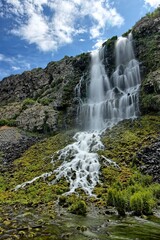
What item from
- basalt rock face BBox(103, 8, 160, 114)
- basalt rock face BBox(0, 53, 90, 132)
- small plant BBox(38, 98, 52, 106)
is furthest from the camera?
small plant BBox(38, 98, 52, 106)

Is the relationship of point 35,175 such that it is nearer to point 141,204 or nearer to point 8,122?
point 141,204

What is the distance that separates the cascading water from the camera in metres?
27.2

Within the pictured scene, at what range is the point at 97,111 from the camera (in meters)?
46.9

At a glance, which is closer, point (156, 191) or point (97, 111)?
point (156, 191)

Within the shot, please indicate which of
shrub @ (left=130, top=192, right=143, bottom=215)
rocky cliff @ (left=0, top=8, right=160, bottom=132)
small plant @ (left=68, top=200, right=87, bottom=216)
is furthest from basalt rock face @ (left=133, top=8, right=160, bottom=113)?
small plant @ (left=68, top=200, right=87, bottom=216)

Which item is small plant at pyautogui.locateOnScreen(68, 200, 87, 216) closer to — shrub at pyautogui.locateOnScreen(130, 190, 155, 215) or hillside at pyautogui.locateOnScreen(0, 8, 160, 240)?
hillside at pyautogui.locateOnScreen(0, 8, 160, 240)

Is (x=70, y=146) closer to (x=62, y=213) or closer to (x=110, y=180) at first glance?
(x=110, y=180)

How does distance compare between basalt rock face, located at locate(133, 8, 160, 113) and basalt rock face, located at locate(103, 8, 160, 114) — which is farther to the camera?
basalt rock face, located at locate(103, 8, 160, 114)

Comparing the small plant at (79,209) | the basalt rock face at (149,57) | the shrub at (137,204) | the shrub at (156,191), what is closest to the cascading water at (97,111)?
the basalt rock face at (149,57)

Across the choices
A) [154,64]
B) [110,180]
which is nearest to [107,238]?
[110,180]

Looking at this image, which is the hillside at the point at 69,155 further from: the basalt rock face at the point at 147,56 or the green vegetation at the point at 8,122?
the basalt rock face at the point at 147,56

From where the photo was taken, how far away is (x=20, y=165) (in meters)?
34.1

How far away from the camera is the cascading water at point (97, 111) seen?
2716 centimetres

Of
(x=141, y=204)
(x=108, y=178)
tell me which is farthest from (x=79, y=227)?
(x=108, y=178)
